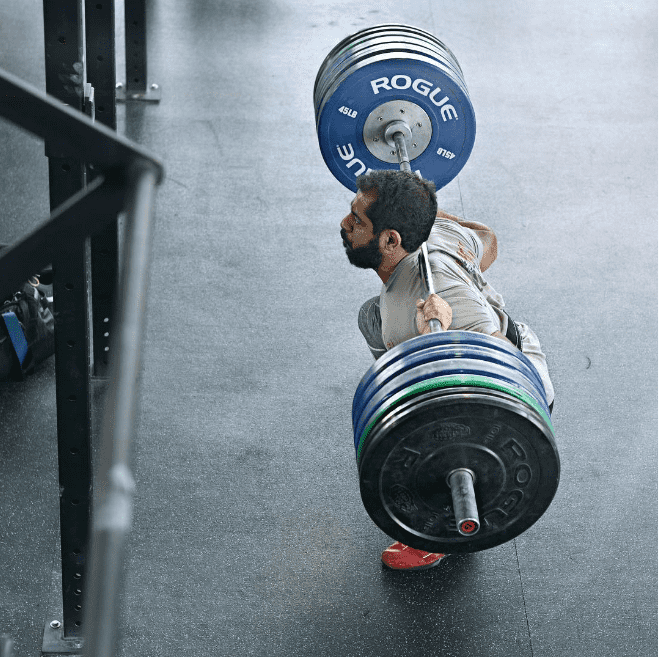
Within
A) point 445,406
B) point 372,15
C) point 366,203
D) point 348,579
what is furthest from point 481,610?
point 372,15

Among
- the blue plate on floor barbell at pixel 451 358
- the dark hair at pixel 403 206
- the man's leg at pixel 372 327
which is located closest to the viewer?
the blue plate on floor barbell at pixel 451 358

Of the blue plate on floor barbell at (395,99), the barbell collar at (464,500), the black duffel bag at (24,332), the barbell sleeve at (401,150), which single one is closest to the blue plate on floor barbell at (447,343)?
the barbell collar at (464,500)

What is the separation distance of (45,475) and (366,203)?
1.55 m

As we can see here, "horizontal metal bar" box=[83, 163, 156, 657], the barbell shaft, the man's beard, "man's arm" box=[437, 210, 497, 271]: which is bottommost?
"man's arm" box=[437, 210, 497, 271]

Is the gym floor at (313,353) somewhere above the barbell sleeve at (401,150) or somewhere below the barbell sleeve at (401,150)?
below

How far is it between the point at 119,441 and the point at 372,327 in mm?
2363

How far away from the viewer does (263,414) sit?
146 inches

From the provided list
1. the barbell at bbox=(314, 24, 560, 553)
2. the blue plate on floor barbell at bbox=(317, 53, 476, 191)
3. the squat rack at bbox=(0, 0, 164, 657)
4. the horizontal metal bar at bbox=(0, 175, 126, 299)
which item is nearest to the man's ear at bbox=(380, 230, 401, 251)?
the barbell at bbox=(314, 24, 560, 553)

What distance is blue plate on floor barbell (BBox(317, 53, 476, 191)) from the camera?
11.4 feet

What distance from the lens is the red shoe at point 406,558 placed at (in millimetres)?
3115

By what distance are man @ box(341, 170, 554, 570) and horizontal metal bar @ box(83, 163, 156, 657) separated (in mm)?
1792

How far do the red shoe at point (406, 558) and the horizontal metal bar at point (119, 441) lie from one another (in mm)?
2361

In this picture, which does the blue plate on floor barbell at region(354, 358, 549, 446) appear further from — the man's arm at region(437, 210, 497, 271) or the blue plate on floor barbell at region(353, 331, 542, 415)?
the man's arm at region(437, 210, 497, 271)

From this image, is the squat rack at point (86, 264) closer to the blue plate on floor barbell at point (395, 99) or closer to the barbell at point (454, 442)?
the barbell at point (454, 442)
